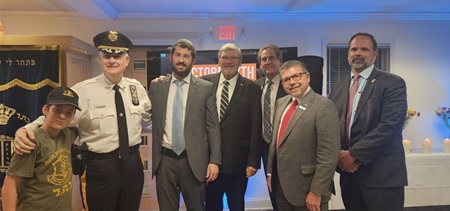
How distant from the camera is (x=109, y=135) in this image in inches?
74.7

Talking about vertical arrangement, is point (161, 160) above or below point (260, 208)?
above

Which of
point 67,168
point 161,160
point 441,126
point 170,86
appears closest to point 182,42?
point 170,86

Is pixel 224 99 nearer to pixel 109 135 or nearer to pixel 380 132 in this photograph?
pixel 109 135

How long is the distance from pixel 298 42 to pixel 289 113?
8.09 ft

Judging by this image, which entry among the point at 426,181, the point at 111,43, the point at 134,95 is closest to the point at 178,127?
the point at 134,95

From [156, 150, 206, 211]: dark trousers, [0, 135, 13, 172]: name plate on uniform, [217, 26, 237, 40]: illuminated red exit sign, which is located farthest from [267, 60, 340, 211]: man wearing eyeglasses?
[0, 135, 13, 172]: name plate on uniform

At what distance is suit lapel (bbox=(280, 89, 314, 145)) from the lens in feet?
6.09

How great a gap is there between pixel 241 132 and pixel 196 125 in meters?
0.40

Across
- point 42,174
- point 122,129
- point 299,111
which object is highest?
point 299,111

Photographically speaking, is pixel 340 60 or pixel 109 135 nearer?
pixel 109 135

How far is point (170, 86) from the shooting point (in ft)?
7.16

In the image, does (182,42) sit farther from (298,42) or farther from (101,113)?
(298,42)

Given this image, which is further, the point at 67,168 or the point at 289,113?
the point at 289,113

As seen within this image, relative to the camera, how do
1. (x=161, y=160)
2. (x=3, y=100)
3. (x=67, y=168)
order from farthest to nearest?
(x=3, y=100), (x=161, y=160), (x=67, y=168)
